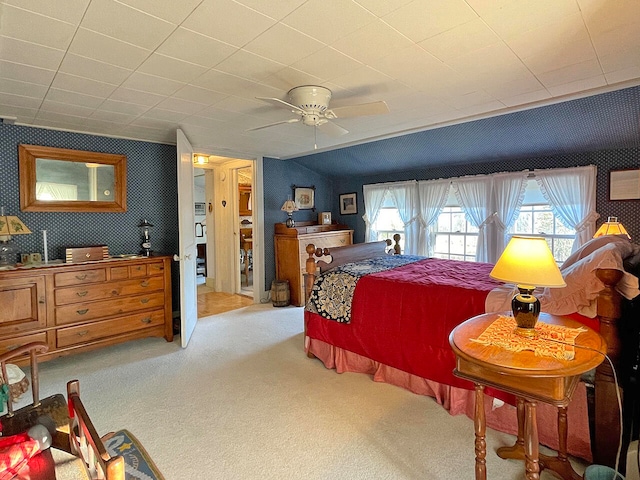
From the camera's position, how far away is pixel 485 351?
1468 millimetres

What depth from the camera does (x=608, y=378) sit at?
168 centimetres

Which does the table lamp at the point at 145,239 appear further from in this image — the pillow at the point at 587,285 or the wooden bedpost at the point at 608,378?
the wooden bedpost at the point at 608,378

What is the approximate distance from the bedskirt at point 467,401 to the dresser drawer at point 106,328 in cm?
171

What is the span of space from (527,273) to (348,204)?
4.82 m

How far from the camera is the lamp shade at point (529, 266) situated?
1.52 meters

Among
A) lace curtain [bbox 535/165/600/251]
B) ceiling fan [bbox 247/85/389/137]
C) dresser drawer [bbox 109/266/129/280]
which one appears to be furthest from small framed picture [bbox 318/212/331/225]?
ceiling fan [bbox 247/85/389/137]

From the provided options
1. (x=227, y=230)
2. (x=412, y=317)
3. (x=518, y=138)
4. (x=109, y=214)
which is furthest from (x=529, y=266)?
(x=227, y=230)

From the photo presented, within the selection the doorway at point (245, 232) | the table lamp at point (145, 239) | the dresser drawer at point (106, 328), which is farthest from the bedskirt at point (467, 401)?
the doorway at point (245, 232)

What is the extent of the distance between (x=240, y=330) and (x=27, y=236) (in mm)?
2340

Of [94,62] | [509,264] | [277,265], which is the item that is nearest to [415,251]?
[277,265]

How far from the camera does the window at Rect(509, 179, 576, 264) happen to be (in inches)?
165

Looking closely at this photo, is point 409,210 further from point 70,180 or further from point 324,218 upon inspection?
point 70,180

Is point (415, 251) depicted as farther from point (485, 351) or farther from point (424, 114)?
point (485, 351)

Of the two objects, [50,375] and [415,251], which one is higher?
[415,251]
